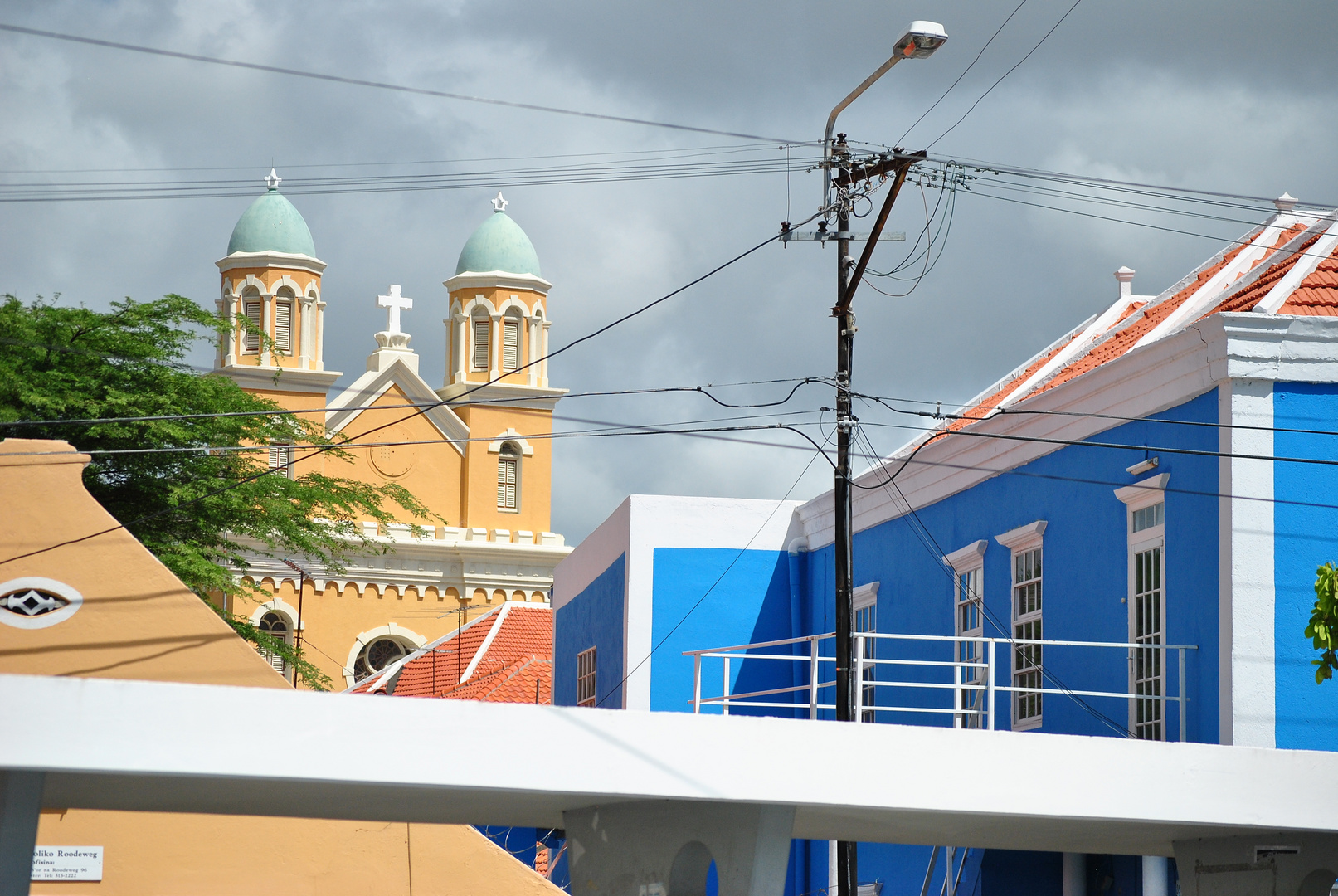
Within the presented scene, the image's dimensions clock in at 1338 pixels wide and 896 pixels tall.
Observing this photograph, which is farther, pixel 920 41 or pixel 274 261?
pixel 274 261

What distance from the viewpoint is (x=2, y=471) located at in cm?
1455

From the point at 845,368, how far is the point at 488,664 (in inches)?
905

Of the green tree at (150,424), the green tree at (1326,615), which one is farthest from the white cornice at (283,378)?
the green tree at (1326,615)

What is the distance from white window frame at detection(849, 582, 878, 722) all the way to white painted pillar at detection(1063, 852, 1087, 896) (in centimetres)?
448

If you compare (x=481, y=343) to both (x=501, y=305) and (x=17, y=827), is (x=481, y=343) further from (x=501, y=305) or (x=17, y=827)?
(x=17, y=827)

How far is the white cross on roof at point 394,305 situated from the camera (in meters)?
56.0

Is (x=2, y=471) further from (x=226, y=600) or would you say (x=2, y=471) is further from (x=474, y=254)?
(x=474, y=254)

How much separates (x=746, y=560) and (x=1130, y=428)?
8.36 meters

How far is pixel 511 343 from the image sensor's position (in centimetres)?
5488

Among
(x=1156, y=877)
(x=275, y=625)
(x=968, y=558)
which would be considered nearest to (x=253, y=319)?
(x=275, y=625)

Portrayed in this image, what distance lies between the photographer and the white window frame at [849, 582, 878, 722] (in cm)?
2082

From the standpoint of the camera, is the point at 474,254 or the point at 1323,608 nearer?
the point at 1323,608

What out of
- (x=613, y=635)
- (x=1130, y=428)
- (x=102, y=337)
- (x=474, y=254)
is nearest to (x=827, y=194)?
(x=1130, y=428)

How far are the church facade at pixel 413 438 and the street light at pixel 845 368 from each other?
113ft
